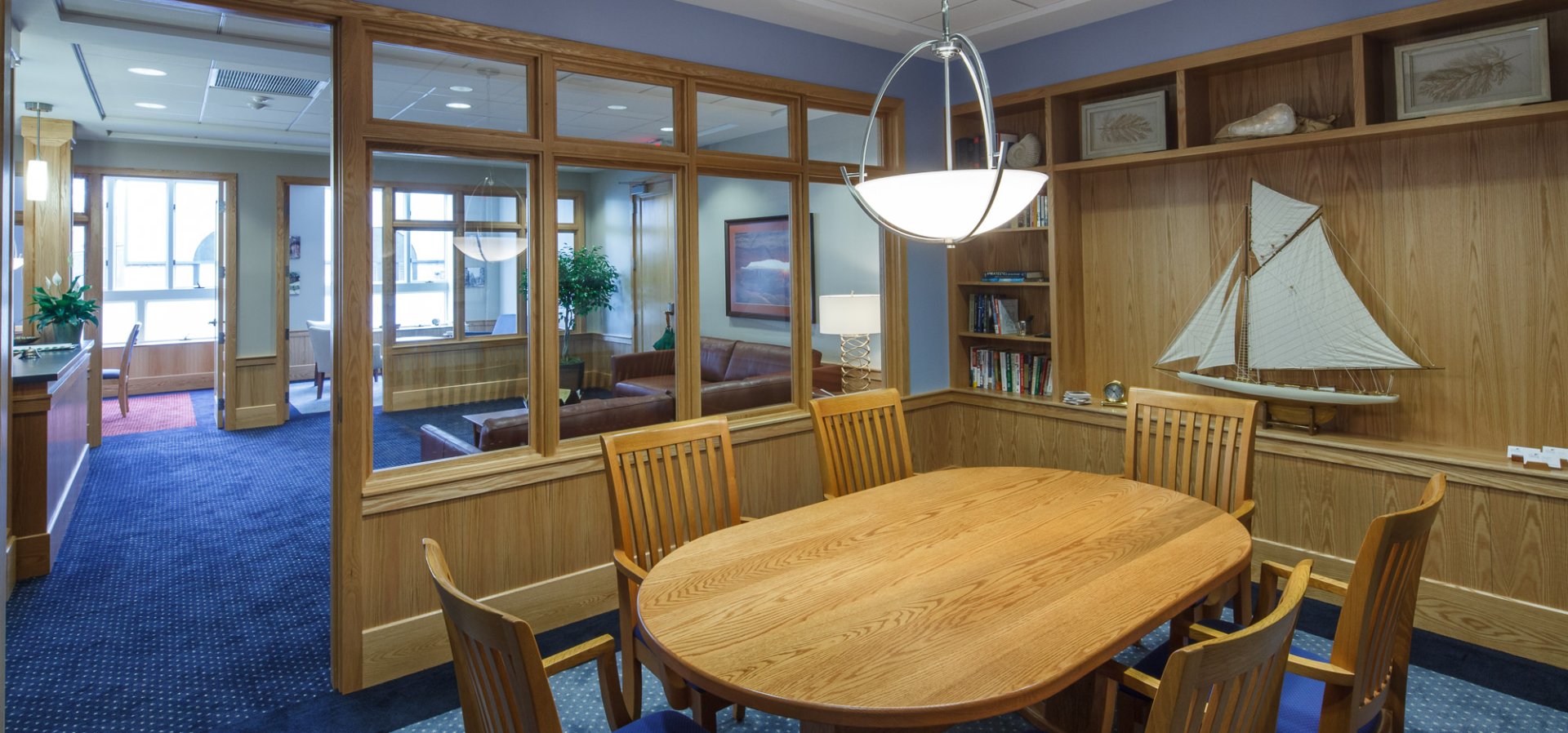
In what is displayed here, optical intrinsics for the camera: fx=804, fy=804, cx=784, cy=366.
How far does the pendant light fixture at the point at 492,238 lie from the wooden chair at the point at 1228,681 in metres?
2.73

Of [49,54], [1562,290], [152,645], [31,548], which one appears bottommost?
[152,645]

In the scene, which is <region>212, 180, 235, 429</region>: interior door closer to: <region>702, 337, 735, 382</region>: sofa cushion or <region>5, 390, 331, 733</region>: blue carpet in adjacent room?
<region>5, 390, 331, 733</region>: blue carpet in adjacent room

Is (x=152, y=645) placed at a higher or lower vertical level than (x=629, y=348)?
lower

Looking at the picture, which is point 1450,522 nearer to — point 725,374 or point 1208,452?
point 1208,452

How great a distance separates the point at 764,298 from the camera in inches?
157

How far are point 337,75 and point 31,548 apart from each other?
2.89 meters

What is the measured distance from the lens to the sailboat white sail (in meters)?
3.12

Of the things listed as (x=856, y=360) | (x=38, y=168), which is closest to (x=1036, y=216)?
(x=856, y=360)

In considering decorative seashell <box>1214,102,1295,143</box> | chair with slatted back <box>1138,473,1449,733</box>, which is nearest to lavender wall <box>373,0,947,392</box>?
decorative seashell <box>1214,102,1295,143</box>

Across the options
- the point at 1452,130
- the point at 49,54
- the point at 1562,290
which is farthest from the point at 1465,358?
the point at 49,54

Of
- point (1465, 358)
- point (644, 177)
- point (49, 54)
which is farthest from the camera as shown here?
point (49, 54)

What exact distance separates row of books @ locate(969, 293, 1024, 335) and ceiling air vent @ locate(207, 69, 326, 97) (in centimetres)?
432

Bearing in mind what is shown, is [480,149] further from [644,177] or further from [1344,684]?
[1344,684]

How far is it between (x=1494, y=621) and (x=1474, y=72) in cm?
189
